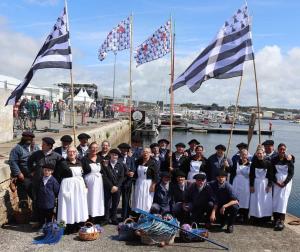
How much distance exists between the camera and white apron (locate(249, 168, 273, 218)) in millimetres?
10359

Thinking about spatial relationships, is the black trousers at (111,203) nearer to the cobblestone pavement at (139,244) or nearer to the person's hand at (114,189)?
the person's hand at (114,189)

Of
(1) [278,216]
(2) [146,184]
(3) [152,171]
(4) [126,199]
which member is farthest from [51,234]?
(1) [278,216]

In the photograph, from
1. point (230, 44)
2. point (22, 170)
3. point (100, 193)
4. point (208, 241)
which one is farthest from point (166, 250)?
point (230, 44)

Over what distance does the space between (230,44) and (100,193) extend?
496cm

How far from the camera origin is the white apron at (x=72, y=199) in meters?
9.14

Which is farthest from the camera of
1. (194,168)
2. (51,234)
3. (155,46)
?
(155,46)

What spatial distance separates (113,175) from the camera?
10.0 m

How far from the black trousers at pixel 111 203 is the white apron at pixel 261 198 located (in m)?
3.23

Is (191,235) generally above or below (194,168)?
below

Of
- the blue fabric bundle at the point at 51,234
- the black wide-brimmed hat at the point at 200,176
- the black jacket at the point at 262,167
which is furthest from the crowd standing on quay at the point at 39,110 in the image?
the black jacket at the point at 262,167

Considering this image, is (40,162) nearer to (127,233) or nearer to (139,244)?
(127,233)

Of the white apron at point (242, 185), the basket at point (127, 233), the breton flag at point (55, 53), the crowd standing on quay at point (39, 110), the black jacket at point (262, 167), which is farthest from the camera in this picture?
the crowd standing on quay at point (39, 110)

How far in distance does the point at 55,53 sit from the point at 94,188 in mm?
3684

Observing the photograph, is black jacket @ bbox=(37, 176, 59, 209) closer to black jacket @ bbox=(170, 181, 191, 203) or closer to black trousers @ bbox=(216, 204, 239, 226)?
black jacket @ bbox=(170, 181, 191, 203)
